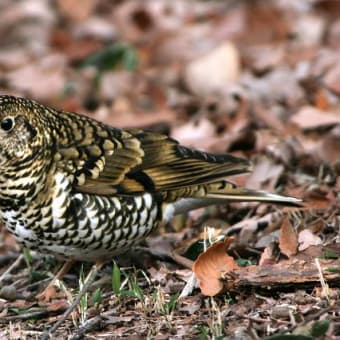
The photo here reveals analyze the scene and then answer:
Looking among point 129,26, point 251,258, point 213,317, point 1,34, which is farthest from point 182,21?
point 213,317

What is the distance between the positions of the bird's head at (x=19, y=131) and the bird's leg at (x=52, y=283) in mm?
815

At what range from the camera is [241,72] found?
31.2ft

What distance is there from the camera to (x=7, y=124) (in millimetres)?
5398

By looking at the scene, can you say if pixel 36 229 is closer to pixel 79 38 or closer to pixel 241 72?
pixel 241 72

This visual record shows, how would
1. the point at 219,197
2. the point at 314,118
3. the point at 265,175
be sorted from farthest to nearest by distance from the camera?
the point at 314,118, the point at 265,175, the point at 219,197

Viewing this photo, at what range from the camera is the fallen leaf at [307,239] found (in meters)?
5.68

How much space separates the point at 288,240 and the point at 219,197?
0.73m

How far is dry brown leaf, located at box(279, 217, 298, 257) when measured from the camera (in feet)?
18.4

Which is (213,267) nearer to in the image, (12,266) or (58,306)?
(58,306)

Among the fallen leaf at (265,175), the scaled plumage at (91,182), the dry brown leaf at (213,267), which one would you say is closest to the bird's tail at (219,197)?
the scaled plumage at (91,182)

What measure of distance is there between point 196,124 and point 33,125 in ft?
10.1

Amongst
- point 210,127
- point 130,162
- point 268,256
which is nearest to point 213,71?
point 210,127

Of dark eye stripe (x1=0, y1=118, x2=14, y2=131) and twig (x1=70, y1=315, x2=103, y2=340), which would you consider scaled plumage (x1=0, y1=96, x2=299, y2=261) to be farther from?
twig (x1=70, y1=315, x2=103, y2=340)

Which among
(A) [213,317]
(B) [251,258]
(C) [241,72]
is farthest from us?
(C) [241,72]
